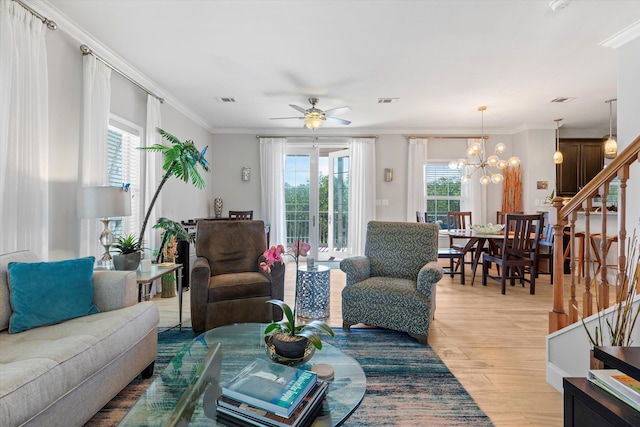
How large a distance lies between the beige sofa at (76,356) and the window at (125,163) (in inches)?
61.2

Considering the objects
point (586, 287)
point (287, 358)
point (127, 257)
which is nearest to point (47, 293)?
point (127, 257)

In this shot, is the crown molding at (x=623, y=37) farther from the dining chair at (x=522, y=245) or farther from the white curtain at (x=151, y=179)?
the white curtain at (x=151, y=179)

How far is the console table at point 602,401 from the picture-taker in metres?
1.02

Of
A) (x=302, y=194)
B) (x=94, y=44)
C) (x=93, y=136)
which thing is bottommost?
(x=302, y=194)

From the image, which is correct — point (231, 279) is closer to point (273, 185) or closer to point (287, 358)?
point (287, 358)

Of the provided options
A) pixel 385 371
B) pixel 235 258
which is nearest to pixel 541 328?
pixel 385 371

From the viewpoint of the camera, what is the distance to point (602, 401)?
1.09m

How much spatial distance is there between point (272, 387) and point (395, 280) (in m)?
1.97

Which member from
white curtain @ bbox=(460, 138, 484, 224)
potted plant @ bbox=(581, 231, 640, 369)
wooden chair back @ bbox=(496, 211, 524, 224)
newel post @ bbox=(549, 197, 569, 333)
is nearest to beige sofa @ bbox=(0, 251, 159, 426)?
potted plant @ bbox=(581, 231, 640, 369)

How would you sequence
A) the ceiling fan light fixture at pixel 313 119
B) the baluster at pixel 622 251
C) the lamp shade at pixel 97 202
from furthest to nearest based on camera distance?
the ceiling fan light fixture at pixel 313 119 < the lamp shade at pixel 97 202 < the baluster at pixel 622 251

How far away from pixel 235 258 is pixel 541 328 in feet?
9.85

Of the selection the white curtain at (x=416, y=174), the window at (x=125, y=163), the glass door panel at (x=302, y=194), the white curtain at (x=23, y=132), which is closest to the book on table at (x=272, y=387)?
the white curtain at (x=23, y=132)

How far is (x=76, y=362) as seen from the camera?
1.40 metres

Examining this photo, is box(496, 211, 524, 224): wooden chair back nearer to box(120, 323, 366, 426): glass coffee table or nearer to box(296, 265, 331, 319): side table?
box(296, 265, 331, 319): side table
